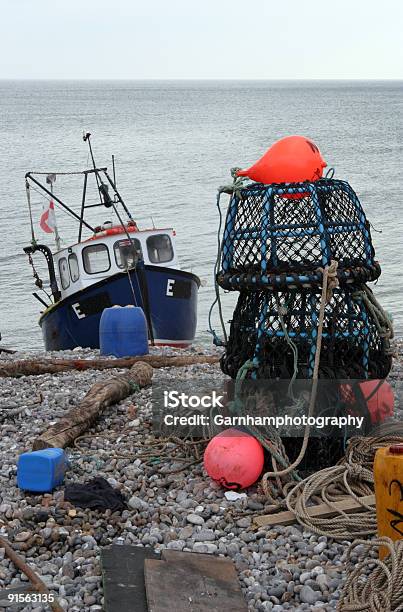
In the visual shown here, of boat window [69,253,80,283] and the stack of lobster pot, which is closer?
the stack of lobster pot

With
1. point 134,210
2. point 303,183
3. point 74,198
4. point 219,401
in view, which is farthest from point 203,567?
point 74,198

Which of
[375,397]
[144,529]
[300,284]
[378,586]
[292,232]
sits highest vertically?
[292,232]

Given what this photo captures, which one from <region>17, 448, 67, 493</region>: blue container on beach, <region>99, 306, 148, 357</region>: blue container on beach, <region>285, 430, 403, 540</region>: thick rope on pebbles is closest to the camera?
<region>285, 430, 403, 540</region>: thick rope on pebbles

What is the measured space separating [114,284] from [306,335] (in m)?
7.65

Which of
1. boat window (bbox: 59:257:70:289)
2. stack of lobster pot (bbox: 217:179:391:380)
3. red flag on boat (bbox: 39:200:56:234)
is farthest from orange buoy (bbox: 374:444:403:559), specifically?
red flag on boat (bbox: 39:200:56:234)

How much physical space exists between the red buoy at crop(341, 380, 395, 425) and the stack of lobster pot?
73mm

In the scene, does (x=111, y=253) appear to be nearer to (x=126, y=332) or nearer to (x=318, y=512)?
(x=126, y=332)

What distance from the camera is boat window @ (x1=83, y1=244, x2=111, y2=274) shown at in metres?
Result: 13.7

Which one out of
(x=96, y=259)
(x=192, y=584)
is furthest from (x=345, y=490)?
(x=96, y=259)

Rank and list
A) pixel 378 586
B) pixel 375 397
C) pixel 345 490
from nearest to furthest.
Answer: pixel 378 586 < pixel 345 490 < pixel 375 397

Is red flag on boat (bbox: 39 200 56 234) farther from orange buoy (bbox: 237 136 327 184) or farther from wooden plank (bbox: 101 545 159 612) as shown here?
wooden plank (bbox: 101 545 159 612)

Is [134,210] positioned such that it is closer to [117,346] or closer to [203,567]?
[117,346]

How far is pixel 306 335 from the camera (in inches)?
222

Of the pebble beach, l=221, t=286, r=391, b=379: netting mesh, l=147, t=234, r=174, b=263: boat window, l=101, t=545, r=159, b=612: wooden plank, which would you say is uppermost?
l=221, t=286, r=391, b=379: netting mesh
